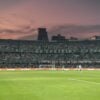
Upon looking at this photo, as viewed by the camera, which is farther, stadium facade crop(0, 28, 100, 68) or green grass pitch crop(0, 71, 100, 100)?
stadium facade crop(0, 28, 100, 68)

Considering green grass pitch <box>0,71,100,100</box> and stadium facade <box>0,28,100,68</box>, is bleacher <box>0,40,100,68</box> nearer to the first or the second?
stadium facade <box>0,28,100,68</box>

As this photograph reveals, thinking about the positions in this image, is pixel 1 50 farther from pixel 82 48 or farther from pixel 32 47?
pixel 82 48

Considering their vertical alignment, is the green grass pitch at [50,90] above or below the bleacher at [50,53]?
below

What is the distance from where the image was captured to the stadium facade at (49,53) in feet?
488

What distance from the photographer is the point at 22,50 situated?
157 m

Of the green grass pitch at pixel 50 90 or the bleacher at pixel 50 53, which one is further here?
the bleacher at pixel 50 53

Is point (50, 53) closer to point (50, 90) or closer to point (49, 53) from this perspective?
point (49, 53)

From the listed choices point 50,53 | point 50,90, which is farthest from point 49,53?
point 50,90

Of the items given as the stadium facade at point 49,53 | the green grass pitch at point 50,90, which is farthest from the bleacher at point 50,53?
the green grass pitch at point 50,90

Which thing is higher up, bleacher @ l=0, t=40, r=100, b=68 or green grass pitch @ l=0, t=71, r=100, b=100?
bleacher @ l=0, t=40, r=100, b=68

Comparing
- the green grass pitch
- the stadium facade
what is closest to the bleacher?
the stadium facade

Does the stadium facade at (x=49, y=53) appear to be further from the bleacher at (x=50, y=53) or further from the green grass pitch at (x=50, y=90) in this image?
the green grass pitch at (x=50, y=90)

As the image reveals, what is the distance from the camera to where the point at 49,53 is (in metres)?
159

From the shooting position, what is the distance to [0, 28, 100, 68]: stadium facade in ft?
488
